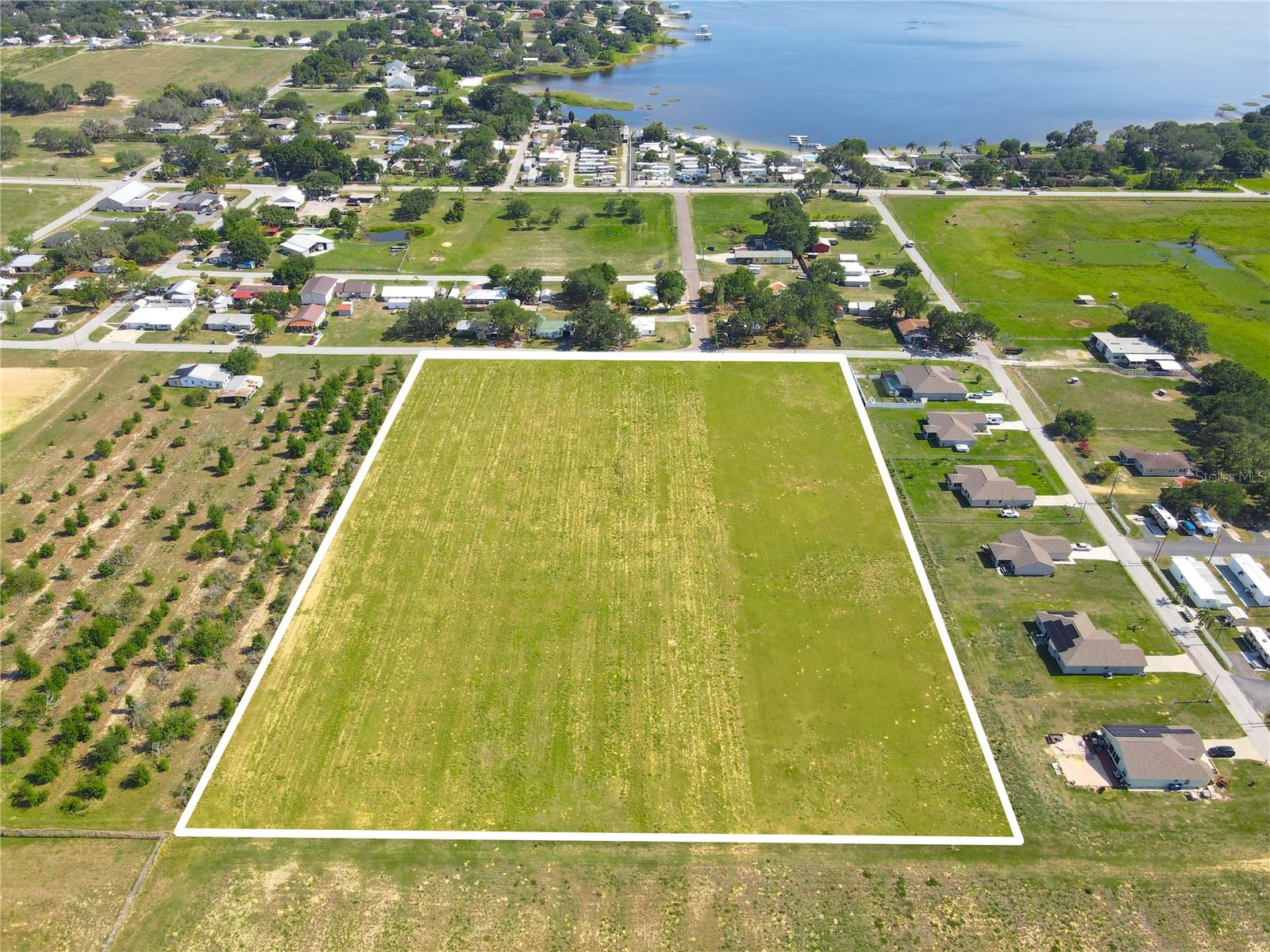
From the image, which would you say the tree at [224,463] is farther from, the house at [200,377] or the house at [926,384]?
the house at [926,384]

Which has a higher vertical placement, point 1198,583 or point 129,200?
point 129,200

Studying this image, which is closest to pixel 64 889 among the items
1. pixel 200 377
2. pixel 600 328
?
→ pixel 200 377

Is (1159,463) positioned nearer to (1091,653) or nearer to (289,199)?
(1091,653)

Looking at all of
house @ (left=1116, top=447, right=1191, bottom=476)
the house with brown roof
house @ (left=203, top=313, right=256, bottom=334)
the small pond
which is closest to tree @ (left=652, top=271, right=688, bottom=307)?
the house with brown roof

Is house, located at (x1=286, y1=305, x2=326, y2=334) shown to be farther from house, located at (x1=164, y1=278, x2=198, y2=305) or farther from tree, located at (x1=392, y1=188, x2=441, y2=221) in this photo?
tree, located at (x1=392, y1=188, x2=441, y2=221)

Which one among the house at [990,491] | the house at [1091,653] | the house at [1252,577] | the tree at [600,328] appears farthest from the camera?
the tree at [600,328]

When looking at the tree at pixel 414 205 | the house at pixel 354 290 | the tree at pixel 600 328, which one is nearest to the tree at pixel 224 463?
the house at pixel 354 290
